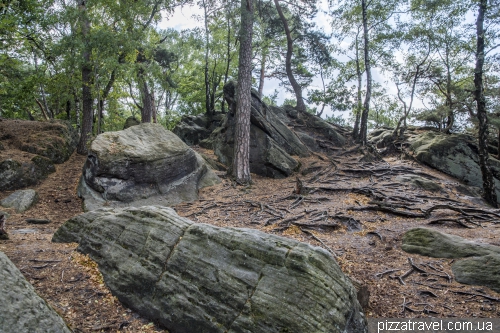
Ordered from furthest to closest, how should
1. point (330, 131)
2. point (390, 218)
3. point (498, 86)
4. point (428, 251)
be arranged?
point (330, 131) < point (498, 86) < point (390, 218) < point (428, 251)

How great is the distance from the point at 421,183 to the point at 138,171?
37.5 ft

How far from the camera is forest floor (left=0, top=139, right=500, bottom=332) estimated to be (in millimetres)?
4133

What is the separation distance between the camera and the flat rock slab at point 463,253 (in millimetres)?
5117

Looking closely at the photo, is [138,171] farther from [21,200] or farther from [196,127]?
[196,127]

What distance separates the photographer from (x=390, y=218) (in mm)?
8578

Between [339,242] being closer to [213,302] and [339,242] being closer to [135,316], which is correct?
[213,302]

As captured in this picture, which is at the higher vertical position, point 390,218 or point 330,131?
point 330,131

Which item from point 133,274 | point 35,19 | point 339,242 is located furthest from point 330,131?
point 133,274

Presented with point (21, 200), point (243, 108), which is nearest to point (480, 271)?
point (243, 108)

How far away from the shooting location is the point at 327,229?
770cm

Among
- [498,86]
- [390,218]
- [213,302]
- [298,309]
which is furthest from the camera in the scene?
[498,86]

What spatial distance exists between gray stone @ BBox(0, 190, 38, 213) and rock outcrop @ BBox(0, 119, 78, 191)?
32.6 inches

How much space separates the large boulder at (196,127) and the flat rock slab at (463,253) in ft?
53.1

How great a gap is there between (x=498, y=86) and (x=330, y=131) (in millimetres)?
9965
